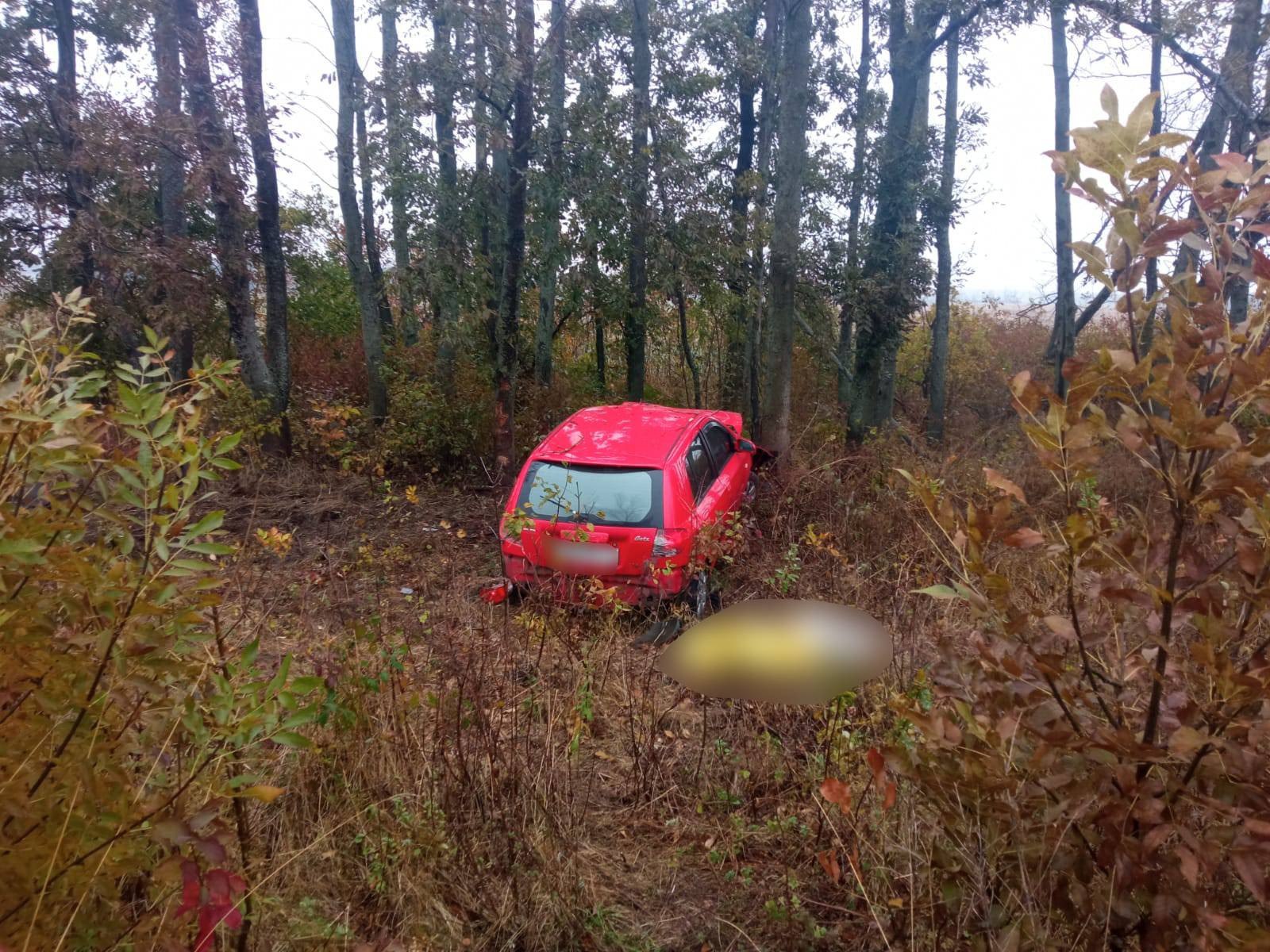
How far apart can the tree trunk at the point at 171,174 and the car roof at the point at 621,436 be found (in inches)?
238

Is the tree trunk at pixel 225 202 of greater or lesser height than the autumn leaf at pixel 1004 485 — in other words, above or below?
above

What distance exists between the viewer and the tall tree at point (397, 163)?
32.8 feet

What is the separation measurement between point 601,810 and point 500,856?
2.06 feet

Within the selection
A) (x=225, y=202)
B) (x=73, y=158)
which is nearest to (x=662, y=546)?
(x=225, y=202)

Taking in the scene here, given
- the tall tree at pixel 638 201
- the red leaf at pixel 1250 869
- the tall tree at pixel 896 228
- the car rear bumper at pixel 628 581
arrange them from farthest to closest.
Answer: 1. the tall tree at pixel 896 228
2. the tall tree at pixel 638 201
3. the car rear bumper at pixel 628 581
4. the red leaf at pixel 1250 869

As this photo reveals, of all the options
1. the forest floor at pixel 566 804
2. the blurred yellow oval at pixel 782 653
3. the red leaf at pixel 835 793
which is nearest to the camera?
the red leaf at pixel 835 793

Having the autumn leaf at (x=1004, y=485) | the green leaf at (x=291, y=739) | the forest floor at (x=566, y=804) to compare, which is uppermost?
the autumn leaf at (x=1004, y=485)

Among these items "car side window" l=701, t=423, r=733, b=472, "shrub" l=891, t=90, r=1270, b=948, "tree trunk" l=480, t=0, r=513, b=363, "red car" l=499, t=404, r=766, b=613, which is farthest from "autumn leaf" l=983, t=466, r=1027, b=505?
"tree trunk" l=480, t=0, r=513, b=363

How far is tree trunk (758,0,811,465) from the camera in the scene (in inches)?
331

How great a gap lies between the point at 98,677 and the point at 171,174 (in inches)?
436

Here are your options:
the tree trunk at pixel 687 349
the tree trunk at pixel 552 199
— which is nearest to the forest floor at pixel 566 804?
the tree trunk at pixel 552 199

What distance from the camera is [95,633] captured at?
1.65m

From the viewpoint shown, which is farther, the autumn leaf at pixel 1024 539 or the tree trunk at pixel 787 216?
the tree trunk at pixel 787 216

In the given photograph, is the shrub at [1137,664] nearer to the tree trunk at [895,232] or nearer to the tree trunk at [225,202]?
the tree trunk at [895,232]
